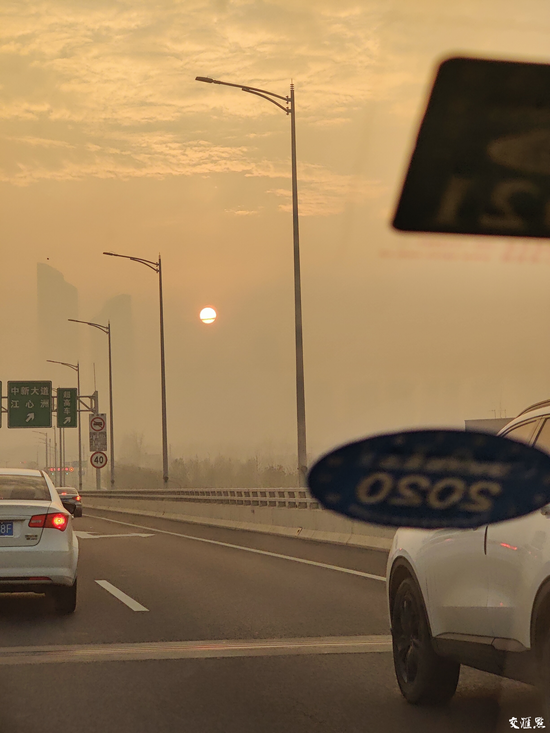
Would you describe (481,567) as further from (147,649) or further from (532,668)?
(147,649)

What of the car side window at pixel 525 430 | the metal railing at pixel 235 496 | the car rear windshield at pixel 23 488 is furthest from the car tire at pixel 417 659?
the metal railing at pixel 235 496

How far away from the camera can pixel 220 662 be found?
8.81 m

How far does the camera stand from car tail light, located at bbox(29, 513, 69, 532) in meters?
12.1

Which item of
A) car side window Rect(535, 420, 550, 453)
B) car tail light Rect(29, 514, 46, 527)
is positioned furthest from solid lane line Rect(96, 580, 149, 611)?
car side window Rect(535, 420, 550, 453)

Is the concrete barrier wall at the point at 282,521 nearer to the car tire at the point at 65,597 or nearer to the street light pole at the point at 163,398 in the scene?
the street light pole at the point at 163,398

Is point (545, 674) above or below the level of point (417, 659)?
above

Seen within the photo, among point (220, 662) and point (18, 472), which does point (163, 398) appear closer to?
point (18, 472)

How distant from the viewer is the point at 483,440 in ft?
9.37

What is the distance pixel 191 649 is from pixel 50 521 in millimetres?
3412

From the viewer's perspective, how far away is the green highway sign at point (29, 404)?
59.0 metres

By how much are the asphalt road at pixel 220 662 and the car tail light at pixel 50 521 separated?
989 millimetres

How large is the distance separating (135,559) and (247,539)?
6.47 metres

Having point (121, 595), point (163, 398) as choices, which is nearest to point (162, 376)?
point (163, 398)

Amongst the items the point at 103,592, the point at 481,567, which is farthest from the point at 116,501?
the point at 481,567
